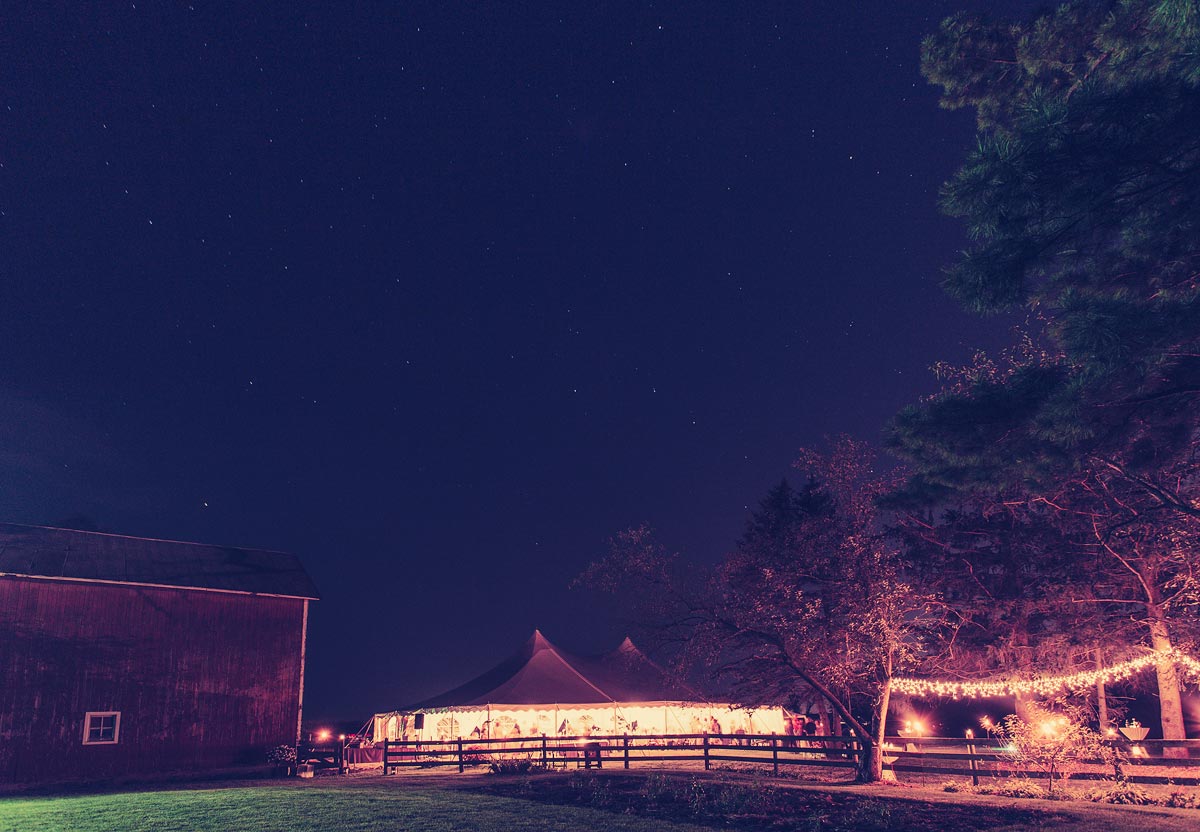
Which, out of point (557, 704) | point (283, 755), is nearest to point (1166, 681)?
point (557, 704)

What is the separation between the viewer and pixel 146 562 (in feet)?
88.7

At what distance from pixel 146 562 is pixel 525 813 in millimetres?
19599

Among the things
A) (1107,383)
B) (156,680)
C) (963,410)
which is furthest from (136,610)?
(1107,383)

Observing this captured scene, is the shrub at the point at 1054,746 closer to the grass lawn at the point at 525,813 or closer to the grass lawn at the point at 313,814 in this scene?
the grass lawn at the point at 525,813

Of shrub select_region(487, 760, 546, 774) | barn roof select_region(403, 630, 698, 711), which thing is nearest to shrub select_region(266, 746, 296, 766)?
barn roof select_region(403, 630, 698, 711)

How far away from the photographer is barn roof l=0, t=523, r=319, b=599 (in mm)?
24375

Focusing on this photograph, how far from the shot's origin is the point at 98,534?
27.4 meters

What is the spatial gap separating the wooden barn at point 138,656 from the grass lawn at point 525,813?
590 centimetres

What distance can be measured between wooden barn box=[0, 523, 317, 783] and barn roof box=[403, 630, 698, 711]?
6582 mm

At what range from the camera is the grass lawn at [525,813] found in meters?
11.9

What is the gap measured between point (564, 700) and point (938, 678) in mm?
13287

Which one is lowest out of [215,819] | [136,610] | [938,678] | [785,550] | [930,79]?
[215,819]

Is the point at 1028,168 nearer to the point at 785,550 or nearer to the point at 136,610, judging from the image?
the point at 785,550

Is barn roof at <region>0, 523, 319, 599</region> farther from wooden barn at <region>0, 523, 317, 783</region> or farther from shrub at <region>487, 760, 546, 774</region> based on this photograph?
shrub at <region>487, 760, 546, 774</region>
